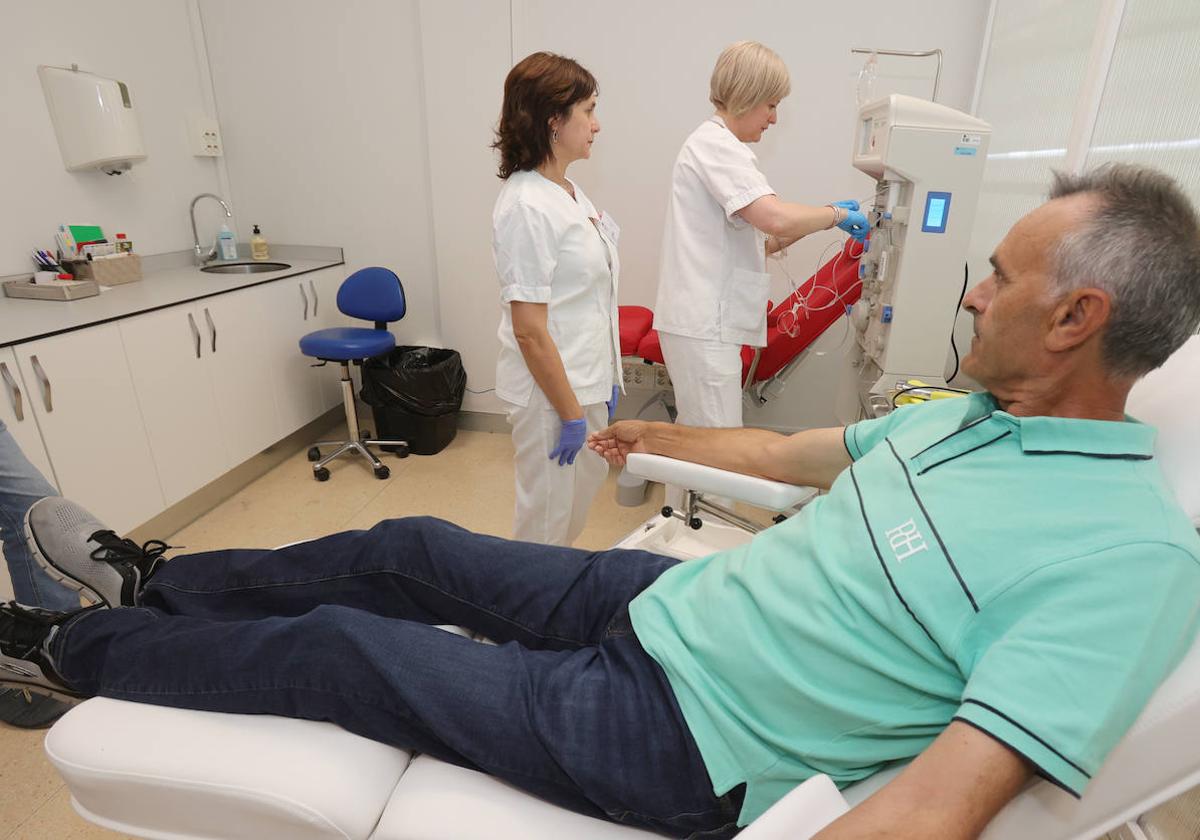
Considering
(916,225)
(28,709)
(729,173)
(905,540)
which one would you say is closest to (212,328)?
(28,709)

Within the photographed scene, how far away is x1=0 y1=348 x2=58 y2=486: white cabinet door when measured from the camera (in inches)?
68.9

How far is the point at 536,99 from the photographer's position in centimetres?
152

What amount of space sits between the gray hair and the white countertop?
236 centimetres

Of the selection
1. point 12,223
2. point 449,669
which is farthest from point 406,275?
point 449,669

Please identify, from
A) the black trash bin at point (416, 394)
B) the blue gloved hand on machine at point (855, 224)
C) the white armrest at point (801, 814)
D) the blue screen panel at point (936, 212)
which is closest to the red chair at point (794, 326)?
the blue gloved hand on machine at point (855, 224)

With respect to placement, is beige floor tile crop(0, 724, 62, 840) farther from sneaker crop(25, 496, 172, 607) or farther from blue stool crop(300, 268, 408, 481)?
blue stool crop(300, 268, 408, 481)

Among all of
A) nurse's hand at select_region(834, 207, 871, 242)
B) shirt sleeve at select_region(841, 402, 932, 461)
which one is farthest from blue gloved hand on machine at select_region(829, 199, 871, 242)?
shirt sleeve at select_region(841, 402, 932, 461)

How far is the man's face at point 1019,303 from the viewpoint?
0.80 m

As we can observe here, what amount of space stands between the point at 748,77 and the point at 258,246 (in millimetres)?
2543

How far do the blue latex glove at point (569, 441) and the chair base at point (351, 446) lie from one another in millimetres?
1397

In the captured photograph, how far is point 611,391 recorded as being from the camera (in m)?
1.85

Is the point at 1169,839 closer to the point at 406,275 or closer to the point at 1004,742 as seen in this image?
the point at 1004,742

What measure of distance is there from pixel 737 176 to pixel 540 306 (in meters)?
0.70

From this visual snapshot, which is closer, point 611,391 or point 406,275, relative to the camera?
point 611,391
